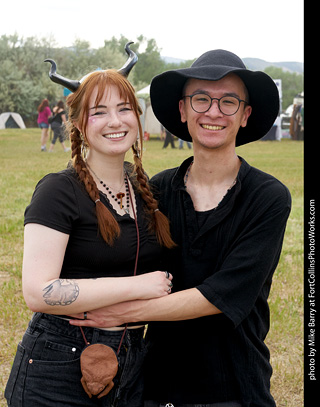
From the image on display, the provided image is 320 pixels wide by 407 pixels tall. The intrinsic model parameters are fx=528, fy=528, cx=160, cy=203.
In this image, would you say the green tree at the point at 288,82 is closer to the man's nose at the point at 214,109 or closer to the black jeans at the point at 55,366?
the man's nose at the point at 214,109

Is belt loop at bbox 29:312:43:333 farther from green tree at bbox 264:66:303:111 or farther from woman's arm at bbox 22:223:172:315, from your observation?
green tree at bbox 264:66:303:111

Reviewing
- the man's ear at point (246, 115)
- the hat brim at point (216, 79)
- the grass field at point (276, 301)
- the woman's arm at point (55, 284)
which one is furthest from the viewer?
the grass field at point (276, 301)

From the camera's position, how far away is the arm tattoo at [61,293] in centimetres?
229

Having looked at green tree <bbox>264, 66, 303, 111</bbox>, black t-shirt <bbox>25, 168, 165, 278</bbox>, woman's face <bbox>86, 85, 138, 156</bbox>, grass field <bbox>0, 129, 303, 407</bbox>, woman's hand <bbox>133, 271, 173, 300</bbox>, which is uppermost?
green tree <bbox>264, 66, 303, 111</bbox>

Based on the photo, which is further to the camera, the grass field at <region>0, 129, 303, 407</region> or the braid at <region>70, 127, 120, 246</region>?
the grass field at <region>0, 129, 303, 407</region>

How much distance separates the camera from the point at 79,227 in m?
2.39

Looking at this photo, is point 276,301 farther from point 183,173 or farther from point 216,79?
point 216,79

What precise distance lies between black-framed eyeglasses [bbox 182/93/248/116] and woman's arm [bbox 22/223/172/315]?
0.99 meters

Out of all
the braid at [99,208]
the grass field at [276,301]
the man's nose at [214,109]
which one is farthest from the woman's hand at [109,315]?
the grass field at [276,301]

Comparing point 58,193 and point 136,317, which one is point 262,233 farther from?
point 58,193

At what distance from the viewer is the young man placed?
8.08ft

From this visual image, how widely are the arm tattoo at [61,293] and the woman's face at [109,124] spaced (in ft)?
2.24

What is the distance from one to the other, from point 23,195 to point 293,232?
5.51 meters

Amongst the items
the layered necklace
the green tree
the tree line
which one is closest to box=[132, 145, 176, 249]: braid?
the layered necklace
